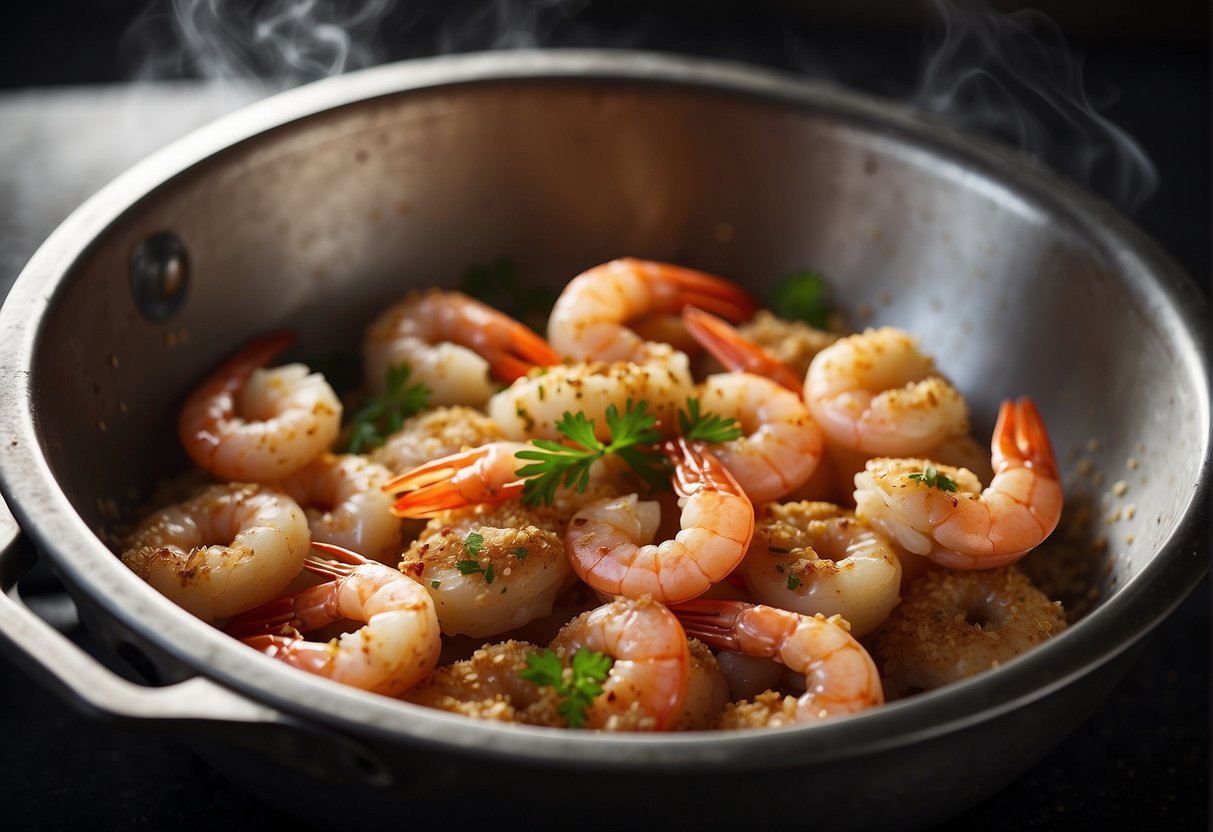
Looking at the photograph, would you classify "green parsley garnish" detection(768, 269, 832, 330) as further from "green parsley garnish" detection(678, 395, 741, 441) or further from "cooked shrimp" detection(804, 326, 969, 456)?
"green parsley garnish" detection(678, 395, 741, 441)

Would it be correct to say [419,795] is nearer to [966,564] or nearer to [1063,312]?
[966,564]

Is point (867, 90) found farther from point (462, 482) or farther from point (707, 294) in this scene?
point (462, 482)

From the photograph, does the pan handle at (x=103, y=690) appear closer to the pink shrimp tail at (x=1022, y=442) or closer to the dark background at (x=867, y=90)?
the dark background at (x=867, y=90)

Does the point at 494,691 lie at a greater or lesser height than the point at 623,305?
lesser

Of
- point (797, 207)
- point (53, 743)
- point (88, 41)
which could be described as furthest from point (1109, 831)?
point (88, 41)

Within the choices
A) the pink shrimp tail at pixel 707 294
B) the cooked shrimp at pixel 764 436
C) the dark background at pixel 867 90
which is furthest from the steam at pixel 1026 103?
the cooked shrimp at pixel 764 436

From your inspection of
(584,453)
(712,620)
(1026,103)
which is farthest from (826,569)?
(1026,103)

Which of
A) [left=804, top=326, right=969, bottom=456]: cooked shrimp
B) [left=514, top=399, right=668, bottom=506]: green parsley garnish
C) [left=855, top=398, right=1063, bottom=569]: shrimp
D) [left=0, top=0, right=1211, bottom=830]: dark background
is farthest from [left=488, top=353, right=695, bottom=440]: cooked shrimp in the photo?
[left=0, top=0, right=1211, bottom=830]: dark background
